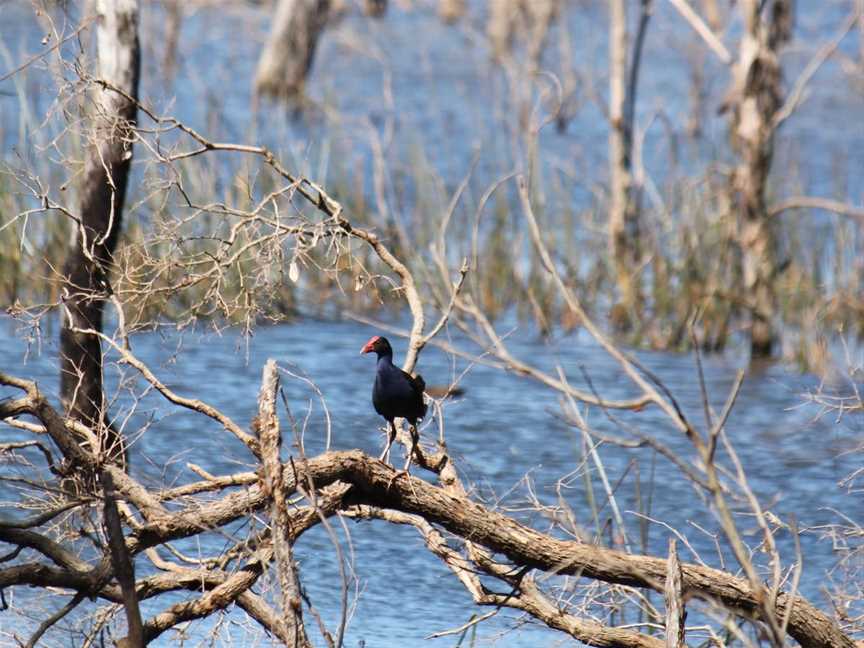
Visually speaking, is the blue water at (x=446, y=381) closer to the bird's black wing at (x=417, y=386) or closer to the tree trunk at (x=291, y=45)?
the bird's black wing at (x=417, y=386)

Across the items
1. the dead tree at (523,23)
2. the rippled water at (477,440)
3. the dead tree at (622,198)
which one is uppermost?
the dead tree at (523,23)

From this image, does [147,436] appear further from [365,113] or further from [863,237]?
[365,113]

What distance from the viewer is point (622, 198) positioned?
11344mm

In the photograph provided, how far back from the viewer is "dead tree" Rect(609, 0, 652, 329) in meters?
11.1

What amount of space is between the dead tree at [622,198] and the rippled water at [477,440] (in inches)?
19.1

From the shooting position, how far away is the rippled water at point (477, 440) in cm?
613

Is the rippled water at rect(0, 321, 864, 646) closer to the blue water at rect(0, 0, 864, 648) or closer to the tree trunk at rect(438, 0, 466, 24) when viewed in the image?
the blue water at rect(0, 0, 864, 648)

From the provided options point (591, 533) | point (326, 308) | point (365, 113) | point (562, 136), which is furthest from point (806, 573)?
point (365, 113)

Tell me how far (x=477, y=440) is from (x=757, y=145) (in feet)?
10.3

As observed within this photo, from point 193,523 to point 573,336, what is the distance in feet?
25.7

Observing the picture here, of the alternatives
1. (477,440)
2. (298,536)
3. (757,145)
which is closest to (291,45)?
(757,145)

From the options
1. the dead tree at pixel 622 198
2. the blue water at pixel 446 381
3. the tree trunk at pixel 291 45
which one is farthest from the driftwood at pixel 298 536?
the tree trunk at pixel 291 45

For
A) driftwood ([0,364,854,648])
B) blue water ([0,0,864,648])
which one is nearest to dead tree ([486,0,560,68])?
blue water ([0,0,864,648])

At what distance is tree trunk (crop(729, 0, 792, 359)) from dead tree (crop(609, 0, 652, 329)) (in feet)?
2.83
